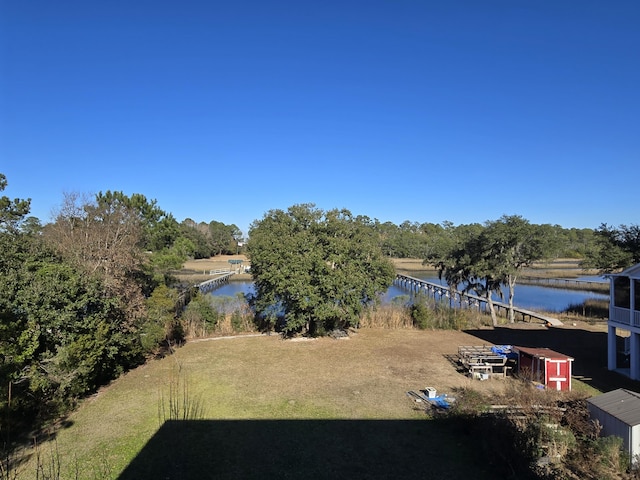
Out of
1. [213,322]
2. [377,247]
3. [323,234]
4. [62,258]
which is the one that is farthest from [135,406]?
[377,247]

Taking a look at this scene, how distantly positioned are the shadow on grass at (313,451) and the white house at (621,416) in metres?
2.16

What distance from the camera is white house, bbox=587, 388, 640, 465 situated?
21.0 ft

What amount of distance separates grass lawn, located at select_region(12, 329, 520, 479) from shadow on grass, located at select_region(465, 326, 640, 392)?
11.2ft

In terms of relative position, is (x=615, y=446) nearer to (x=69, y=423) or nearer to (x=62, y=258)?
(x=69, y=423)

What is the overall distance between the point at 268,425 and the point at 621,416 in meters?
6.57

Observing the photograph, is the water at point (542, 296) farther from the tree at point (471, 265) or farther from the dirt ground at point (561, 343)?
the dirt ground at point (561, 343)

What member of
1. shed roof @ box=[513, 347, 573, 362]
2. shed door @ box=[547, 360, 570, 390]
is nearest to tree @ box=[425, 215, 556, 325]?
shed roof @ box=[513, 347, 573, 362]

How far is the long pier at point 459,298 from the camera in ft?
72.3

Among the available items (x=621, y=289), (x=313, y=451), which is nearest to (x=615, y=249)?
(x=621, y=289)

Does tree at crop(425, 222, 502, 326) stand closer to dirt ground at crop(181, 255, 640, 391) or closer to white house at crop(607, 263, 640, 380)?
dirt ground at crop(181, 255, 640, 391)

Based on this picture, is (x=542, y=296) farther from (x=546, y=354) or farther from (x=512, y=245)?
(x=546, y=354)

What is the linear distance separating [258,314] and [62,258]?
951 cm

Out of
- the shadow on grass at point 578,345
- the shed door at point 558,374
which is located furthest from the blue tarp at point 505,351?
the shed door at point 558,374

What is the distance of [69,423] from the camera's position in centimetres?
829
